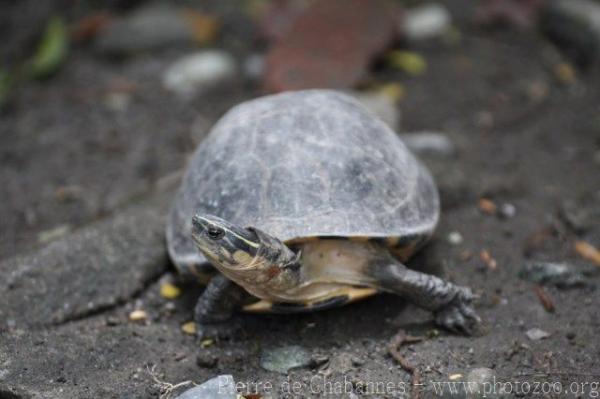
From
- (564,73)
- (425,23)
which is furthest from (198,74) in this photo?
(564,73)

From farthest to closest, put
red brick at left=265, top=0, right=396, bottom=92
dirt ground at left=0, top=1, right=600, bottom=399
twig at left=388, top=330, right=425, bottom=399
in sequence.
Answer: red brick at left=265, top=0, right=396, bottom=92 → dirt ground at left=0, top=1, right=600, bottom=399 → twig at left=388, top=330, right=425, bottom=399

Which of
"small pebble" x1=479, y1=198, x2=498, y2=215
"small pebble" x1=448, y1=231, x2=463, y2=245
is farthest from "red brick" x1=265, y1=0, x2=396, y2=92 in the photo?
"small pebble" x1=448, y1=231, x2=463, y2=245

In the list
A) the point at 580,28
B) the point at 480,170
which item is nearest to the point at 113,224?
the point at 480,170

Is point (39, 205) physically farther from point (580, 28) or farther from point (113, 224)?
point (580, 28)

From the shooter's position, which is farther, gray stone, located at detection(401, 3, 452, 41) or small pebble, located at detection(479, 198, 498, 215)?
gray stone, located at detection(401, 3, 452, 41)

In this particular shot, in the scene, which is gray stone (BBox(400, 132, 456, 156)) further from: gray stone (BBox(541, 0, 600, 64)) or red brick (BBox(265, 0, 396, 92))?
gray stone (BBox(541, 0, 600, 64))

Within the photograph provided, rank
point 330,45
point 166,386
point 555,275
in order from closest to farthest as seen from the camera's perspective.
Answer: 1. point 166,386
2. point 555,275
3. point 330,45

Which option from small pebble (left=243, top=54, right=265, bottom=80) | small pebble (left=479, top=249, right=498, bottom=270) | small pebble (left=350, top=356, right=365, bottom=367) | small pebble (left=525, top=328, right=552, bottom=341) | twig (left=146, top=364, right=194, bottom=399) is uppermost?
small pebble (left=243, top=54, right=265, bottom=80)

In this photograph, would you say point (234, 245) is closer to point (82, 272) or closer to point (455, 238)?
point (82, 272)
